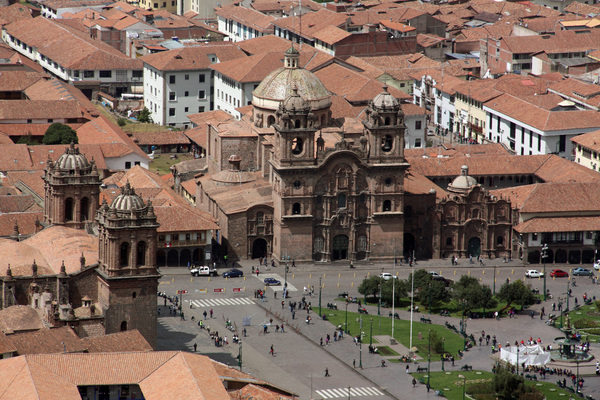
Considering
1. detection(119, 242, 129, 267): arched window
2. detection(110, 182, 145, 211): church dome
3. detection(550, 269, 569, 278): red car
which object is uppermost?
detection(110, 182, 145, 211): church dome

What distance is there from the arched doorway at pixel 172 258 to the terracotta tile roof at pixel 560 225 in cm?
4209

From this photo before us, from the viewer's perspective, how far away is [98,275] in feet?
476

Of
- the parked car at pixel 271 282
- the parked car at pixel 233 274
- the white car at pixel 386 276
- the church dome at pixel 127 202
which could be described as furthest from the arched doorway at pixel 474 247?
the church dome at pixel 127 202

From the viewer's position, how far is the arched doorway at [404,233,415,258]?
19025 centimetres

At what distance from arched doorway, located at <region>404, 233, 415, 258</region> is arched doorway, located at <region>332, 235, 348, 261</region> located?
26.7ft

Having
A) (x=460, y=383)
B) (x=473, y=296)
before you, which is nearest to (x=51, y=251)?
(x=460, y=383)

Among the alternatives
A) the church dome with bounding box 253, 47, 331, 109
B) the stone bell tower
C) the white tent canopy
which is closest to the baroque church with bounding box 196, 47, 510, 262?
the church dome with bounding box 253, 47, 331, 109

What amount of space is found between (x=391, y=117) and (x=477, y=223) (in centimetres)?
1782

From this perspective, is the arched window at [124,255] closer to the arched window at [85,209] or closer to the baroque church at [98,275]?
the baroque church at [98,275]

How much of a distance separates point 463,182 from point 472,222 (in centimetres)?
513

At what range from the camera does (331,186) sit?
18400cm

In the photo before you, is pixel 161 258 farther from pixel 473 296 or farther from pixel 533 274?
pixel 533 274

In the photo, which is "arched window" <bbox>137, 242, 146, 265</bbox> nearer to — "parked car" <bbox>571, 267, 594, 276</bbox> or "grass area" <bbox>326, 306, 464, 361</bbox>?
"grass area" <bbox>326, 306, 464, 361</bbox>

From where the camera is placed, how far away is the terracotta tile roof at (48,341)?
442 ft
